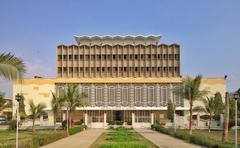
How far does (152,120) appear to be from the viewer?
82.8 meters

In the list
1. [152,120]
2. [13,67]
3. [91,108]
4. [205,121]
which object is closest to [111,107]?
[91,108]

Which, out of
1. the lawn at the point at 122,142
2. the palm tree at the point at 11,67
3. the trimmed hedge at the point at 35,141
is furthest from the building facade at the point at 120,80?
the palm tree at the point at 11,67

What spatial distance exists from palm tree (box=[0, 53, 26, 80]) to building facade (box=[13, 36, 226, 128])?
6964 cm

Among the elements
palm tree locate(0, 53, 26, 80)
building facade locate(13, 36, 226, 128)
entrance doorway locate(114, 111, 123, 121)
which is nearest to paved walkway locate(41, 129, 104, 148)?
palm tree locate(0, 53, 26, 80)

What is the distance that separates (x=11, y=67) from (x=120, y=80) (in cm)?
7906

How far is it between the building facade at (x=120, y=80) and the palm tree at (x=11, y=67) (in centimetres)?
6964

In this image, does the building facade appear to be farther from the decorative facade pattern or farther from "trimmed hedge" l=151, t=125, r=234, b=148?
"trimmed hedge" l=151, t=125, r=234, b=148

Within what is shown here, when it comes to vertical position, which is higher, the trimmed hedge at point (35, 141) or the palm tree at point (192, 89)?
the palm tree at point (192, 89)

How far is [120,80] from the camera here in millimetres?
93438

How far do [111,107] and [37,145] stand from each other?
6276cm

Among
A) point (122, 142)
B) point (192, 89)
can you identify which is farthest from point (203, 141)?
point (192, 89)

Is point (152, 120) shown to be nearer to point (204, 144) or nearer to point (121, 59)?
A: point (121, 59)

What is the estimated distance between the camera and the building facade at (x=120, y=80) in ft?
303

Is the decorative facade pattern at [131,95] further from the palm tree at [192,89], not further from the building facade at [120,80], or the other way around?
the palm tree at [192,89]
